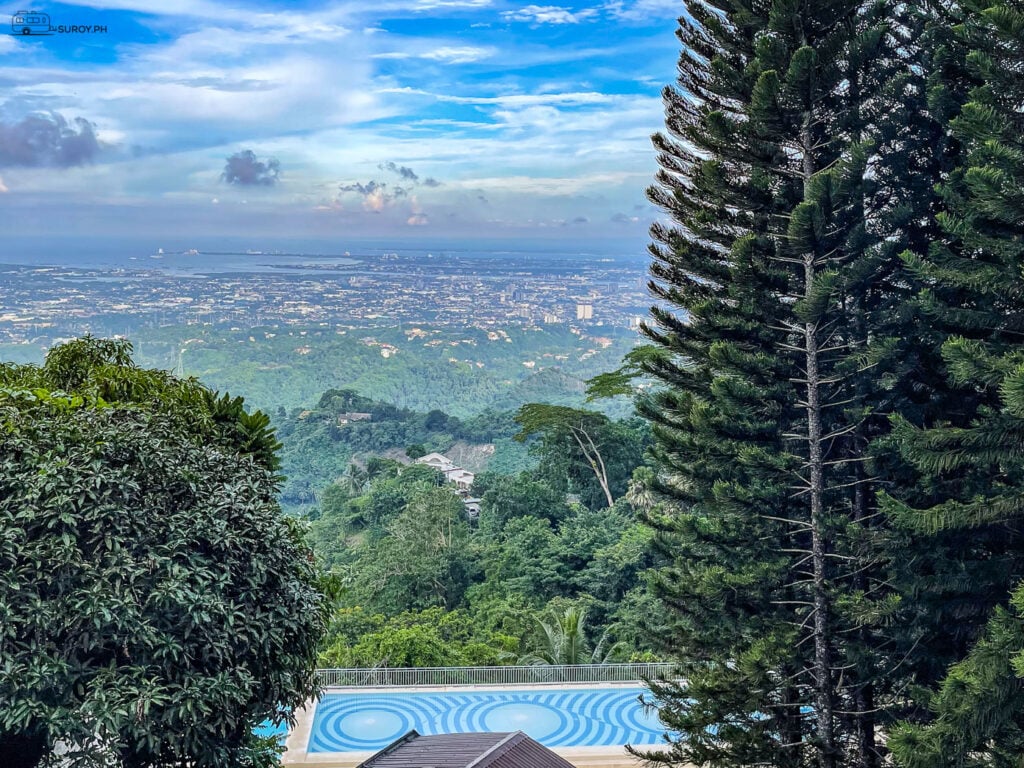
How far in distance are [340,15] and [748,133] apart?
108ft

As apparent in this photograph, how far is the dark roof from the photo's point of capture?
481cm

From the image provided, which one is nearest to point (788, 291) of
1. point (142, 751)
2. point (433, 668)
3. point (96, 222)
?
point (142, 751)

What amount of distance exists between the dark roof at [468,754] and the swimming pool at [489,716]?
1.89m

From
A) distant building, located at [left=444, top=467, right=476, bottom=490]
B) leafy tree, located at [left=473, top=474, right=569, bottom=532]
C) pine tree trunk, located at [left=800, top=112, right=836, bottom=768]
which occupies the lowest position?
distant building, located at [left=444, top=467, right=476, bottom=490]

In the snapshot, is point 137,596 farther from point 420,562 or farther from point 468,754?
point 420,562

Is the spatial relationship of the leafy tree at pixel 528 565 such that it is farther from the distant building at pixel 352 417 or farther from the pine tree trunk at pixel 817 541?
the distant building at pixel 352 417

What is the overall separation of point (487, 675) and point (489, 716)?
0.65m

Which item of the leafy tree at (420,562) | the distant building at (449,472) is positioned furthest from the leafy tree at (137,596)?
the distant building at (449,472)

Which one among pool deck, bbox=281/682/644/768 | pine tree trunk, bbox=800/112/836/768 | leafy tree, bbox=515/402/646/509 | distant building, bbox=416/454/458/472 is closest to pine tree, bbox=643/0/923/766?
pine tree trunk, bbox=800/112/836/768

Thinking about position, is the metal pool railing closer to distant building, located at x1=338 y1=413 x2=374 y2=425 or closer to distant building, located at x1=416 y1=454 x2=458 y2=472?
distant building, located at x1=416 y1=454 x2=458 y2=472

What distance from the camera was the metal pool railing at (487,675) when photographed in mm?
8078

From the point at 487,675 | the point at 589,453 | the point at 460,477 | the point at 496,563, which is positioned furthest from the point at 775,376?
the point at 460,477

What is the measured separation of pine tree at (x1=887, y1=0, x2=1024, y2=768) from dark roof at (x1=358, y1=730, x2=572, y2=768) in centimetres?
213

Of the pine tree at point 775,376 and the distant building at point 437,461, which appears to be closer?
the pine tree at point 775,376
